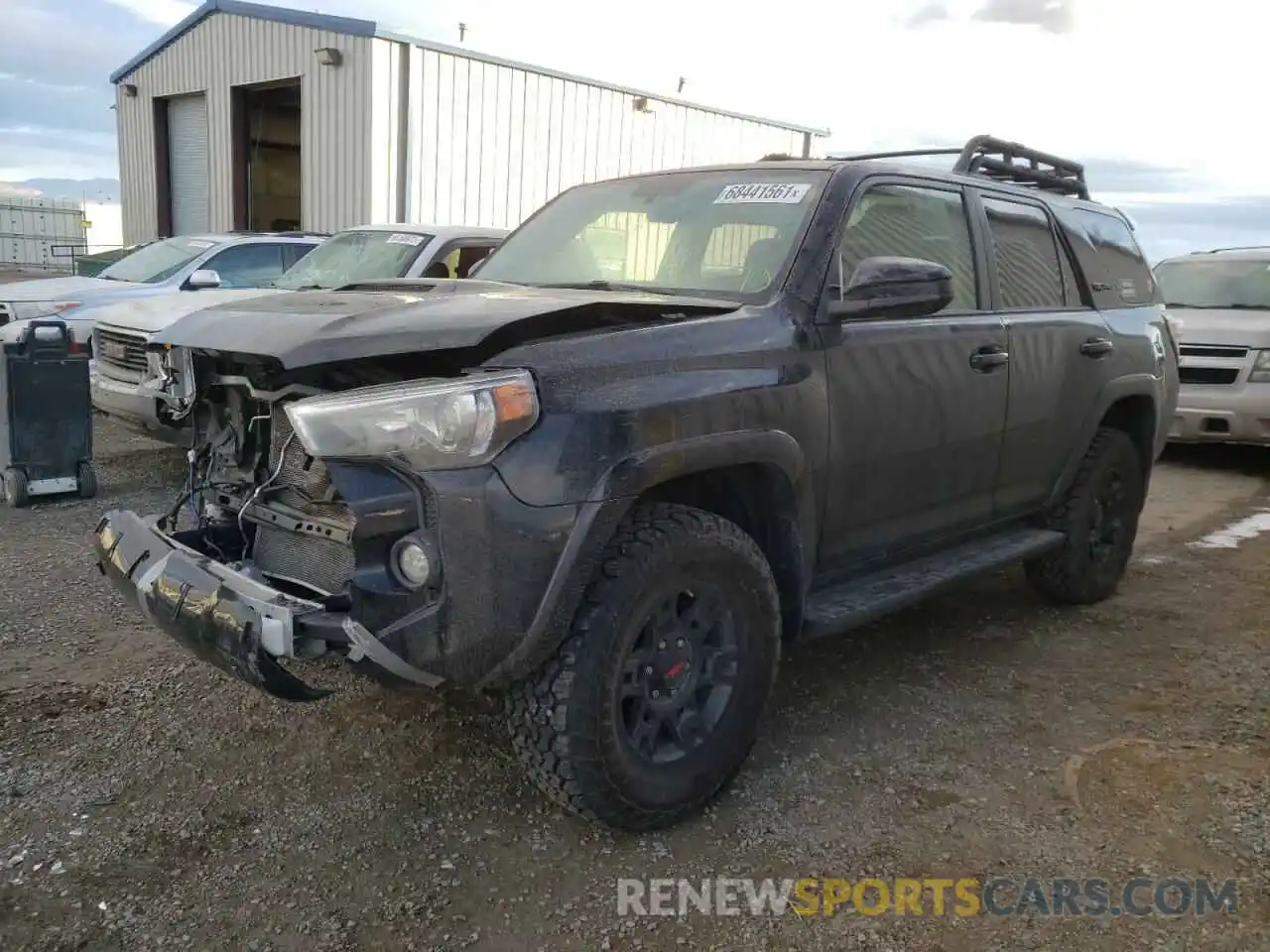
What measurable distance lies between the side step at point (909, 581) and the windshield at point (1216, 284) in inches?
258

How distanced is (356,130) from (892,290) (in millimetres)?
11750

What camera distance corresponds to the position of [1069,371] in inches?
177

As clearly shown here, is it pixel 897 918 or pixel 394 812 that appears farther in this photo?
pixel 394 812

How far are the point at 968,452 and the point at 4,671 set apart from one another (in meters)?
3.64

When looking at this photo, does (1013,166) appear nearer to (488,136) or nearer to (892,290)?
(892,290)

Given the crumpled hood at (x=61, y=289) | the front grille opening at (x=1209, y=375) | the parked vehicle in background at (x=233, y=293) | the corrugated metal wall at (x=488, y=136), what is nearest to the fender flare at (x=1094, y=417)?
the parked vehicle in background at (x=233, y=293)

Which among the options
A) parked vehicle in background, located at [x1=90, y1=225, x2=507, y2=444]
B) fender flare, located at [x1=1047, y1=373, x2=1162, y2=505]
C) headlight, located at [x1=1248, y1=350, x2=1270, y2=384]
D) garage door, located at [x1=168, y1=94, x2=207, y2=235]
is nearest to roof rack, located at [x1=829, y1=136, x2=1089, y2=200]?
fender flare, located at [x1=1047, y1=373, x2=1162, y2=505]

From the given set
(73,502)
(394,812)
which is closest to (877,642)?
(394,812)

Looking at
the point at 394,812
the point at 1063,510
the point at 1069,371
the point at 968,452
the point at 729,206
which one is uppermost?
the point at 729,206

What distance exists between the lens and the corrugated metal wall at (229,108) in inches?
532

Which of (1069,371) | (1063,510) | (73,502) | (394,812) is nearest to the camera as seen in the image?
(394,812)

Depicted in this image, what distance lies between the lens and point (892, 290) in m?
3.21

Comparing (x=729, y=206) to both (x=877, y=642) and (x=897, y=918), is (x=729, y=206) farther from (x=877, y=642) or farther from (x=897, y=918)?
(x=897, y=918)

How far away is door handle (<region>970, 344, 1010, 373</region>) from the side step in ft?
2.39
